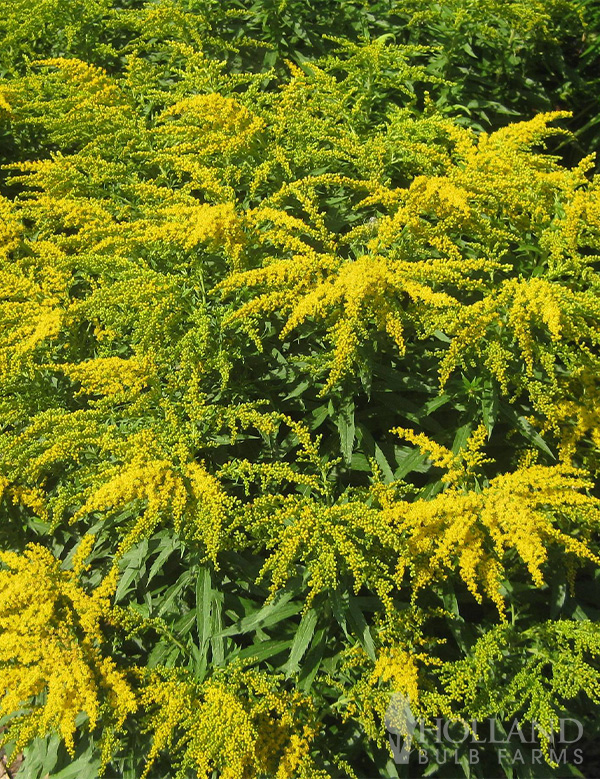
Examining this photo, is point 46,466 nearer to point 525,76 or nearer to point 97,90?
point 97,90

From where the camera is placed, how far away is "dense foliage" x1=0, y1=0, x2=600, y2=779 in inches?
99.3

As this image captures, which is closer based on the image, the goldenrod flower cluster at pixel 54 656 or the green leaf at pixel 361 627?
the goldenrod flower cluster at pixel 54 656

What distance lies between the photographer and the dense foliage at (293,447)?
8.28ft

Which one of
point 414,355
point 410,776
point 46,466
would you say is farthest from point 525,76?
point 410,776

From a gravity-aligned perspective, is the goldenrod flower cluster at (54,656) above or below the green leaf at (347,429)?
below

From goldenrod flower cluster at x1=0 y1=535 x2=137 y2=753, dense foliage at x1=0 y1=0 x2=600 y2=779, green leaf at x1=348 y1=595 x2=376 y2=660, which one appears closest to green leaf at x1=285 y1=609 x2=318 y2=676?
dense foliage at x1=0 y1=0 x2=600 y2=779

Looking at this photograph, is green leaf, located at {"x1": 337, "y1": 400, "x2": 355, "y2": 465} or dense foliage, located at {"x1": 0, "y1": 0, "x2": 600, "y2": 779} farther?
green leaf, located at {"x1": 337, "y1": 400, "x2": 355, "y2": 465}

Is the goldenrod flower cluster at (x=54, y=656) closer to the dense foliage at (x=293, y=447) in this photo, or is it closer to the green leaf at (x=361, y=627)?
the dense foliage at (x=293, y=447)

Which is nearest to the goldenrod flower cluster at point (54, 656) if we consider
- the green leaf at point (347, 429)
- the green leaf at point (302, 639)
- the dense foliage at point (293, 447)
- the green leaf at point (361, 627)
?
the dense foliage at point (293, 447)

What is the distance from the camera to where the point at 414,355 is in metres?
3.34

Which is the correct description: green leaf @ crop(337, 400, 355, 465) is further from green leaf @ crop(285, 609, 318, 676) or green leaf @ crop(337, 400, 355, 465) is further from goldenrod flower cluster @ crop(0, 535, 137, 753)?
→ goldenrod flower cluster @ crop(0, 535, 137, 753)

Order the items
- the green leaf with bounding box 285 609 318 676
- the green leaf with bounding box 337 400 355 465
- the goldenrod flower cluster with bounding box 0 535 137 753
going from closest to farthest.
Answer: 1. the goldenrod flower cluster with bounding box 0 535 137 753
2. the green leaf with bounding box 285 609 318 676
3. the green leaf with bounding box 337 400 355 465

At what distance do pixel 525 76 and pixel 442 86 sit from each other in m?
0.89

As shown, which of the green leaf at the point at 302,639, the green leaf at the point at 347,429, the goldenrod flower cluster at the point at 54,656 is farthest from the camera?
the green leaf at the point at 347,429
